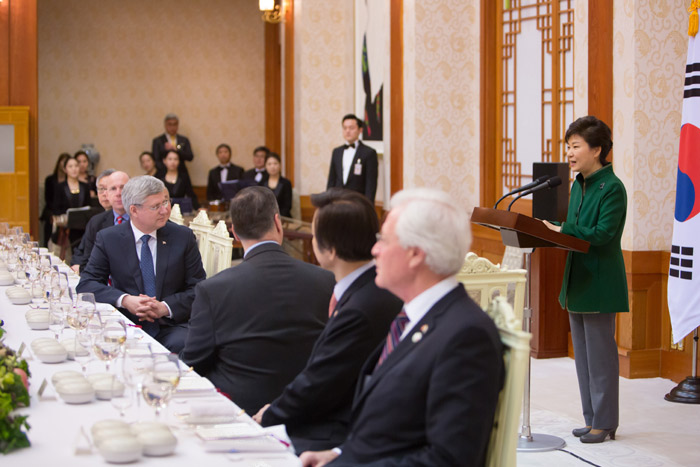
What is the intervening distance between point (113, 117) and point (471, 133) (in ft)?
28.1

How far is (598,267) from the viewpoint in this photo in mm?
4582

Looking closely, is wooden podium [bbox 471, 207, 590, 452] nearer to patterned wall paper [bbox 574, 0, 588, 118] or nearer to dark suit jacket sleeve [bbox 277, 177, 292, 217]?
patterned wall paper [bbox 574, 0, 588, 118]

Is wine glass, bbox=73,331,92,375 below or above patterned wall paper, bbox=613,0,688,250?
below

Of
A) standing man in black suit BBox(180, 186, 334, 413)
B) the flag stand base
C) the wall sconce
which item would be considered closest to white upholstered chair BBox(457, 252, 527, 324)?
standing man in black suit BBox(180, 186, 334, 413)

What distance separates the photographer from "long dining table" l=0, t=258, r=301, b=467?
2.12 meters

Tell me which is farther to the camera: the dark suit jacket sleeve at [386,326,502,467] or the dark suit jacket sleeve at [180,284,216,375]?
the dark suit jacket sleeve at [180,284,216,375]

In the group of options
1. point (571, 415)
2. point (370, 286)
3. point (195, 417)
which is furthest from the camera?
point (571, 415)

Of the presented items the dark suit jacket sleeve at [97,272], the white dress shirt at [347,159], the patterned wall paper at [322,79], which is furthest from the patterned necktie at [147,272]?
the patterned wall paper at [322,79]

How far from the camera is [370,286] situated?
2674 millimetres

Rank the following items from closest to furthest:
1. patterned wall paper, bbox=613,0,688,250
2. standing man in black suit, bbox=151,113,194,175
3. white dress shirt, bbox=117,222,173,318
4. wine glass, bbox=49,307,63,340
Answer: wine glass, bbox=49,307,63,340 → white dress shirt, bbox=117,222,173,318 → patterned wall paper, bbox=613,0,688,250 → standing man in black suit, bbox=151,113,194,175

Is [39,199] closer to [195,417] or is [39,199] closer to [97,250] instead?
[97,250]

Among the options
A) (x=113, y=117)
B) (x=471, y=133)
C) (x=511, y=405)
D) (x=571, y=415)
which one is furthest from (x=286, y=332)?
(x=113, y=117)

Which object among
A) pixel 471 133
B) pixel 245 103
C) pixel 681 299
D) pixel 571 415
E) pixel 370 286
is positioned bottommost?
pixel 571 415

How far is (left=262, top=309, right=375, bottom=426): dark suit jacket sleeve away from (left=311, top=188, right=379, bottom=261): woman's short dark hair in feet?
0.65
